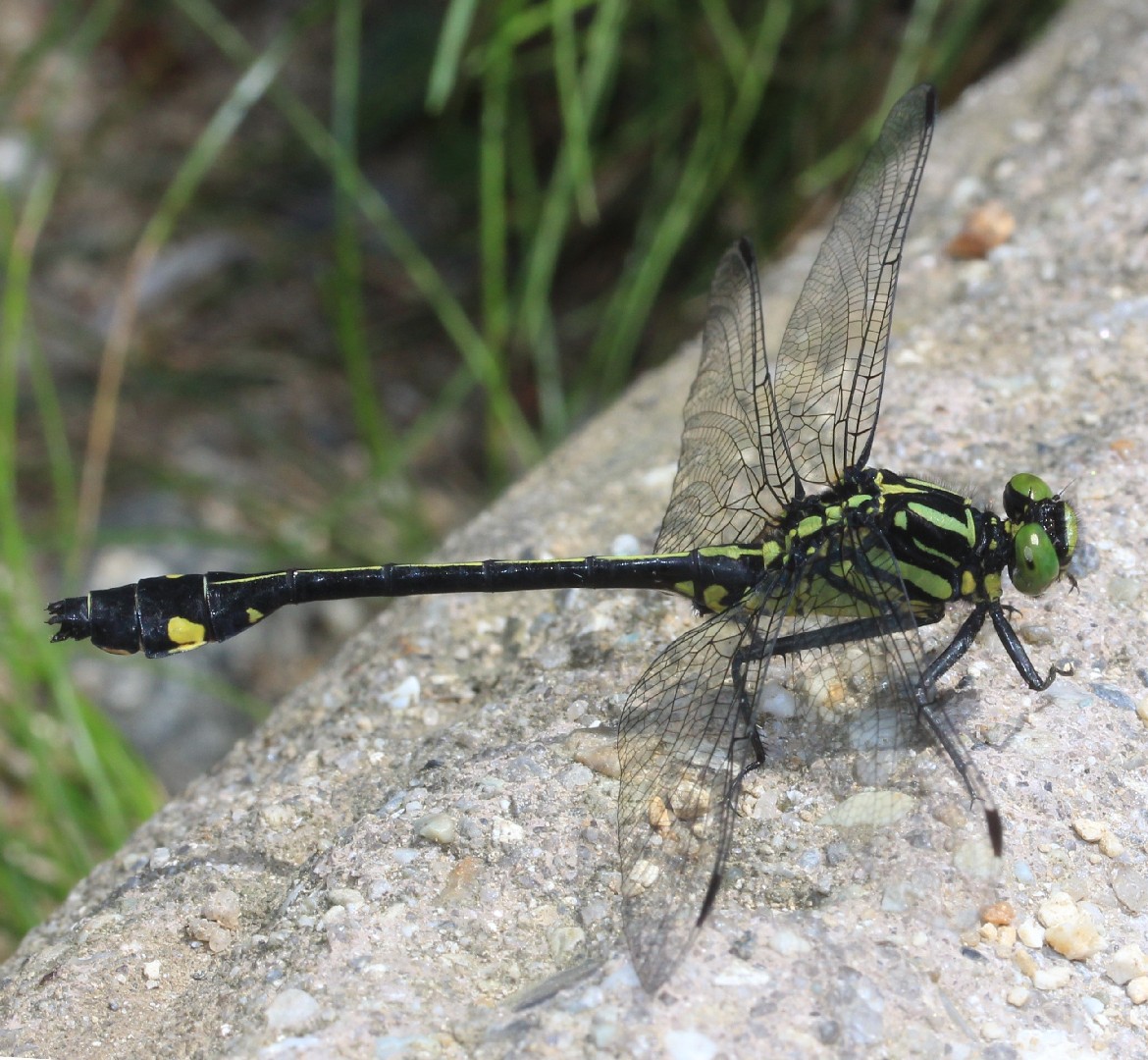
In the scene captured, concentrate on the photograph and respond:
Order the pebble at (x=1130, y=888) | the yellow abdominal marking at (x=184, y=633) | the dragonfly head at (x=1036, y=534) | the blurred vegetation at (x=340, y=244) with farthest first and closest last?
1. the blurred vegetation at (x=340, y=244)
2. the yellow abdominal marking at (x=184, y=633)
3. the dragonfly head at (x=1036, y=534)
4. the pebble at (x=1130, y=888)

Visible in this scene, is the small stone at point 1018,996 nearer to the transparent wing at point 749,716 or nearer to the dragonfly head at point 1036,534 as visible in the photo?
the transparent wing at point 749,716

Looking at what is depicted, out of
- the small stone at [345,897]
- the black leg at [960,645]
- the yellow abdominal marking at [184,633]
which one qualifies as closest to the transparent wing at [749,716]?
the black leg at [960,645]

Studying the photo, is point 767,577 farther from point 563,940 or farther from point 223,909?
point 223,909

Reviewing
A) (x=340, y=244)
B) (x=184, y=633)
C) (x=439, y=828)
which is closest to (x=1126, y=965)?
(x=439, y=828)

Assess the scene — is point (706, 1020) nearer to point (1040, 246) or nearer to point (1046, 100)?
point (1040, 246)

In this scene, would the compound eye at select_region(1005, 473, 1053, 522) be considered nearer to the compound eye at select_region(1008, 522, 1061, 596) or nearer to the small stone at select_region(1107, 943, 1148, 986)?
the compound eye at select_region(1008, 522, 1061, 596)

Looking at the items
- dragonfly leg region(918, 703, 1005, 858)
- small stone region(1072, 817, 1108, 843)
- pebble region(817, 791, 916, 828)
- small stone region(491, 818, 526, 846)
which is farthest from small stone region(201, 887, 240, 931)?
small stone region(1072, 817, 1108, 843)
